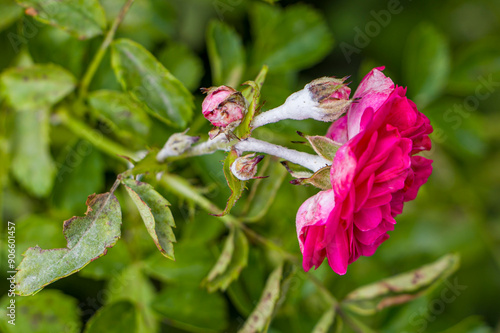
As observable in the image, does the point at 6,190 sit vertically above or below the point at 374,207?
below

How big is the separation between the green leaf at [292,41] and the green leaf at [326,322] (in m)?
0.99

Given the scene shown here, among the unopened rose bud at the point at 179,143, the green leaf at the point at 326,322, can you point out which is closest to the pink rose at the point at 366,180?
the unopened rose bud at the point at 179,143

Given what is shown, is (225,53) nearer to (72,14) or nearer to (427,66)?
(72,14)

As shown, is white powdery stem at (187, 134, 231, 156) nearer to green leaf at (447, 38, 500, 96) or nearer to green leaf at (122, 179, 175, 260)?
green leaf at (122, 179, 175, 260)

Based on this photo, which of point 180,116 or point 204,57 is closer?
point 180,116

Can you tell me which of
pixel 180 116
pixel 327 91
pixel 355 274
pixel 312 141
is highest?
pixel 327 91

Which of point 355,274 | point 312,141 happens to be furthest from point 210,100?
point 355,274

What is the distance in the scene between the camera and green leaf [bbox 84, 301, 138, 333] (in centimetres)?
153

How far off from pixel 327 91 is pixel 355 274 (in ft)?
4.23

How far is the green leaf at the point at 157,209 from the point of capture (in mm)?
1170

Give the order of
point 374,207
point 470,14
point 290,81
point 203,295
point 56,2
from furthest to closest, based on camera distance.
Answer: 1. point 470,14
2. point 290,81
3. point 203,295
4. point 56,2
5. point 374,207

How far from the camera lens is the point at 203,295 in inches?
70.2

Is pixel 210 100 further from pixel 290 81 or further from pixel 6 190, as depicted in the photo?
pixel 6 190

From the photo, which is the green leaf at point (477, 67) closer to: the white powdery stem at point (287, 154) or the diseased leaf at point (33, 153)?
the white powdery stem at point (287, 154)
